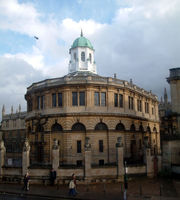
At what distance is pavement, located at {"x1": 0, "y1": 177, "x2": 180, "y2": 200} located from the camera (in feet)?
62.6

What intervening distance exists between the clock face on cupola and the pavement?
34063 millimetres

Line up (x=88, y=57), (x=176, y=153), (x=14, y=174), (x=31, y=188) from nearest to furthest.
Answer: (x=31, y=188) → (x=14, y=174) → (x=176, y=153) → (x=88, y=57)

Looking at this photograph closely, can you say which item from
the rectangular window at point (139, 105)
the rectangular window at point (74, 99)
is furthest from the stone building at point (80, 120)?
the rectangular window at point (139, 105)

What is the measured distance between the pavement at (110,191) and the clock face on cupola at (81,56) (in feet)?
112

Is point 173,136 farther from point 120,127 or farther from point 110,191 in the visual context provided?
point 110,191

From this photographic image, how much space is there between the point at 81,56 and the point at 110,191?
39086mm

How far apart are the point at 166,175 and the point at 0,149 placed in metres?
20.7

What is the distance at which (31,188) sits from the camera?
23.2 m

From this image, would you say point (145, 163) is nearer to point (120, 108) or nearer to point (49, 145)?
point (120, 108)

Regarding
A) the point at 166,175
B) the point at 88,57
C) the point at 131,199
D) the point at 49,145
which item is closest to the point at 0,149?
the point at 49,145

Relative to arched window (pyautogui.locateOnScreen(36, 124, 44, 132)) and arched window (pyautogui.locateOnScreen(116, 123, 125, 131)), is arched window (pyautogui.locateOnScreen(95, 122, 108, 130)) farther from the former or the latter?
arched window (pyautogui.locateOnScreen(36, 124, 44, 132))

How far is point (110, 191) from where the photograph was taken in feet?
68.9

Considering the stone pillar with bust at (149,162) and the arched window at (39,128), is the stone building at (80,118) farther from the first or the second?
the stone pillar with bust at (149,162)

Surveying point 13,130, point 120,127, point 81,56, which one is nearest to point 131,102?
point 120,127
